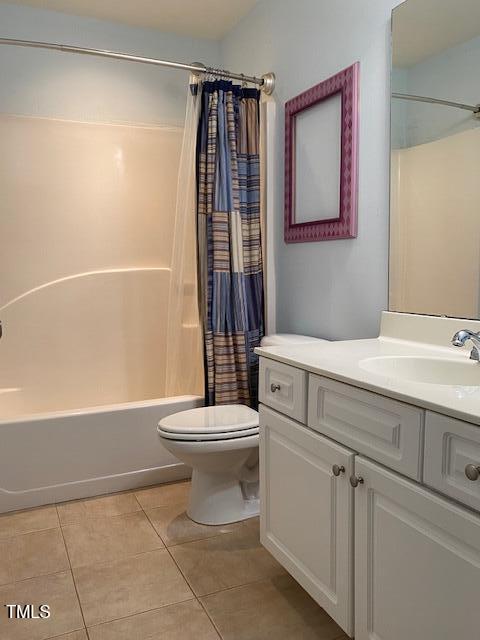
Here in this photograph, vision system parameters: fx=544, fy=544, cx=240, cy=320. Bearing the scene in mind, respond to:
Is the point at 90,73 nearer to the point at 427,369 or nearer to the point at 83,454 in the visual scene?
the point at 83,454

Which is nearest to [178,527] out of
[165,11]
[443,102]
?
[443,102]

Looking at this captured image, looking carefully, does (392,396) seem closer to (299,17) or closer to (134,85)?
(299,17)

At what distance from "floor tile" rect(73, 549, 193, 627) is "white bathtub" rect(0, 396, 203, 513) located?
58cm

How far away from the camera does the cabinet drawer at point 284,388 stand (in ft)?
5.08

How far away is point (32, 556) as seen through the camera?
200 cm

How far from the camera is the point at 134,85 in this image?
316 cm

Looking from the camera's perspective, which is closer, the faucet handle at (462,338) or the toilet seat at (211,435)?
the faucet handle at (462,338)

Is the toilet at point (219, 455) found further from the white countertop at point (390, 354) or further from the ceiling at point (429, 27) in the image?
the ceiling at point (429, 27)

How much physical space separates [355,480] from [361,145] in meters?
1.34

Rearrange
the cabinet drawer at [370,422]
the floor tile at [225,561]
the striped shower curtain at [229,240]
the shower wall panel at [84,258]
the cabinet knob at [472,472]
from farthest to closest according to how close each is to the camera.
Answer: the shower wall panel at [84,258]
the striped shower curtain at [229,240]
the floor tile at [225,561]
the cabinet drawer at [370,422]
the cabinet knob at [472,472]

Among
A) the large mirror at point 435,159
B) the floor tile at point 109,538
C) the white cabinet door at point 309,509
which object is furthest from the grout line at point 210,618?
the large mirror at point 435,159

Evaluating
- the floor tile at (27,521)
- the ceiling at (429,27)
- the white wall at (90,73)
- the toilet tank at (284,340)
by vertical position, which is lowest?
the floor tile at (27,521)

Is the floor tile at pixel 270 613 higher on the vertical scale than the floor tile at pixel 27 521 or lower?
lower

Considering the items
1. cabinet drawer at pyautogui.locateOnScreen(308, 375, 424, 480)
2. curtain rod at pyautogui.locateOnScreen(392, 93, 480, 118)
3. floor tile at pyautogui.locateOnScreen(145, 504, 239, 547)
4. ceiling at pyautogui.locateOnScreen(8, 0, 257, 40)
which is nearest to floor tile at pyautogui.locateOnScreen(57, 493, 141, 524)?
floor tile at pyautogui.locateOnScreen(145, 504, 239, 547)
